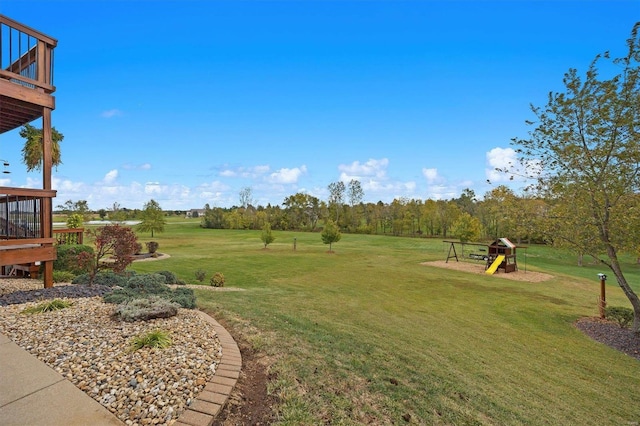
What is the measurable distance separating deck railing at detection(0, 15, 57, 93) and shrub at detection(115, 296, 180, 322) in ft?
18.0

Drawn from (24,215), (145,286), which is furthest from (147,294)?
(24,215)

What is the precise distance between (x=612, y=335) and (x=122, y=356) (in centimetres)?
1114

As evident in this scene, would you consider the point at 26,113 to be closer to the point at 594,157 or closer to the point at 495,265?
the point at 594,157

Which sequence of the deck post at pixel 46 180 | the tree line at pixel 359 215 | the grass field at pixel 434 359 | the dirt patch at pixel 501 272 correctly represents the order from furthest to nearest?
the tree line at pixel 359 215 → the dirt patch at pixel 501 272 → the deck post at pixel 46 180 → the grass field at pixel 434 359

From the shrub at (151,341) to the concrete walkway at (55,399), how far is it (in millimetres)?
734

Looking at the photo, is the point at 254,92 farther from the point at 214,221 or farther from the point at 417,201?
the point at 214,221

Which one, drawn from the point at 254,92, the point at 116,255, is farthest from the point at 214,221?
the point at 116,255

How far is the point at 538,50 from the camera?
12508 mm

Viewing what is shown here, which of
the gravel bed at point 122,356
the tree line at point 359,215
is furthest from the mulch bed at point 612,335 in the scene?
the tree line at point 359,215

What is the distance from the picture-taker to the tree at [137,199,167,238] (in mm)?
37375

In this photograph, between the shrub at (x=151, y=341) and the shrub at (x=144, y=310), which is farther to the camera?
the shrub at (x=144, y=310)

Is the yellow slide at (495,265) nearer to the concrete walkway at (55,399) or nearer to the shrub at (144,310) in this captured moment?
the shrub at (144,310)

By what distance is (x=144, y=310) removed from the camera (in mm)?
4742

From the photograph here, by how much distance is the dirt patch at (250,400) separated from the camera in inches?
104
